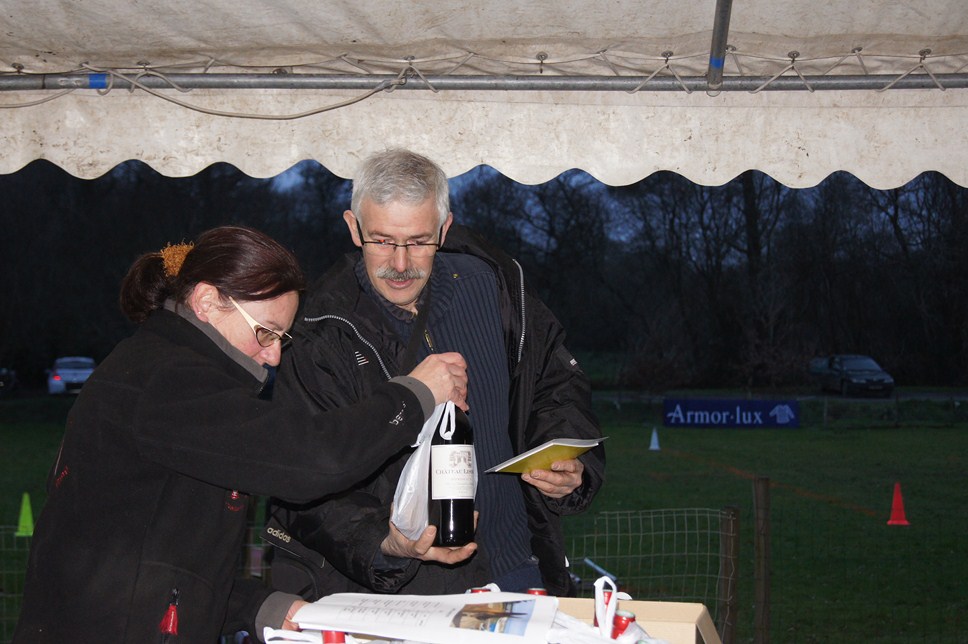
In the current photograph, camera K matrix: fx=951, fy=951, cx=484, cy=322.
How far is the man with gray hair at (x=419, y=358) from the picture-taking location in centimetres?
225

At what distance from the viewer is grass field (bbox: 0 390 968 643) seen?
8.45 m

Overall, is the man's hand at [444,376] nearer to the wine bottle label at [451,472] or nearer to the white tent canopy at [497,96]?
the wine bottle label at [451,472]

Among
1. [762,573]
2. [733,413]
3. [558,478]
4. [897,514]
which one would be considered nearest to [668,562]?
[762,573]

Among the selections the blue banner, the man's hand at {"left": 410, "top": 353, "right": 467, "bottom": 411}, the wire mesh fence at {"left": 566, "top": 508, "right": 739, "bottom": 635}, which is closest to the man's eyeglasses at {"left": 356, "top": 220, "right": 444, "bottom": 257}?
the man's hand at {"left": 410, "top": 353, "right": 467, "bottom": 411}

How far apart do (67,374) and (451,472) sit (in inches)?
979

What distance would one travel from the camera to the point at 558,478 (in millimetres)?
2381

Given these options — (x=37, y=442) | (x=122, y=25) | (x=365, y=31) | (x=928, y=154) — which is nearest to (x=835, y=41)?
(x=928, y=154)

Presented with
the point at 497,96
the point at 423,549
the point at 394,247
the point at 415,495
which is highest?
the point at 497,96

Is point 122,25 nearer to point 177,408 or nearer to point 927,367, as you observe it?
point 177,408

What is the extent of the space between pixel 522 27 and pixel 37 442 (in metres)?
21.3

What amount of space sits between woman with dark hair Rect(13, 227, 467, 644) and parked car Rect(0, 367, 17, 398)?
2478 centimetres

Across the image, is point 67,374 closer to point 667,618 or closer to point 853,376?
point 853,376

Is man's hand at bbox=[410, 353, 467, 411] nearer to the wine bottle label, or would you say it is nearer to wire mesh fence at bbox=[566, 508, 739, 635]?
the wine bottle label

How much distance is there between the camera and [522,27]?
302 cm
